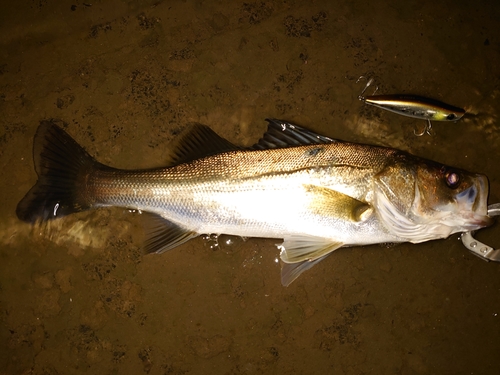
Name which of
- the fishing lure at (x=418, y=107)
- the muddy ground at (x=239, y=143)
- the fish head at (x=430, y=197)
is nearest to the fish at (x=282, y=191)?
the fish head at (x=430, y=197)

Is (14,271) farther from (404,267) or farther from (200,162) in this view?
(404,267)

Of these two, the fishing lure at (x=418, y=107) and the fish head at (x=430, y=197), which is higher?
the fishing lure at (x=418, y=107)

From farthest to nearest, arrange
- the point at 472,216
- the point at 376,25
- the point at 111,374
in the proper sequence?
the point at 376,25, the point at 111,374, the point at 472,216

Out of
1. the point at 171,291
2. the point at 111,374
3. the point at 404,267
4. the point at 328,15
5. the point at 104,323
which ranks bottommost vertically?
the point at 111,374

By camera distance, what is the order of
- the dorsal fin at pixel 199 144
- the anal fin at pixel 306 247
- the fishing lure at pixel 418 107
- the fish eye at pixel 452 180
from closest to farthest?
the fish eye at pixel 452 180 → the anal fin at pixel 306 247 → the dorsal fin at pixel 199 144 → the fishing lure at pixel 418 107

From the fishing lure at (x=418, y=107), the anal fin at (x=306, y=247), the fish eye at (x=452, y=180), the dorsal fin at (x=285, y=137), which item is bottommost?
the anal fin at (x=306, y=247)

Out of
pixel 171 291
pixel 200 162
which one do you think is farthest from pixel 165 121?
pixel 171 291

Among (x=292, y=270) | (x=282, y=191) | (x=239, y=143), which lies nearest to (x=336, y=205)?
(x=282, y=191)

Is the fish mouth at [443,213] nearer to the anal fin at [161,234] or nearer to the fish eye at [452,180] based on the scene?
the fish eye at [452,180]
